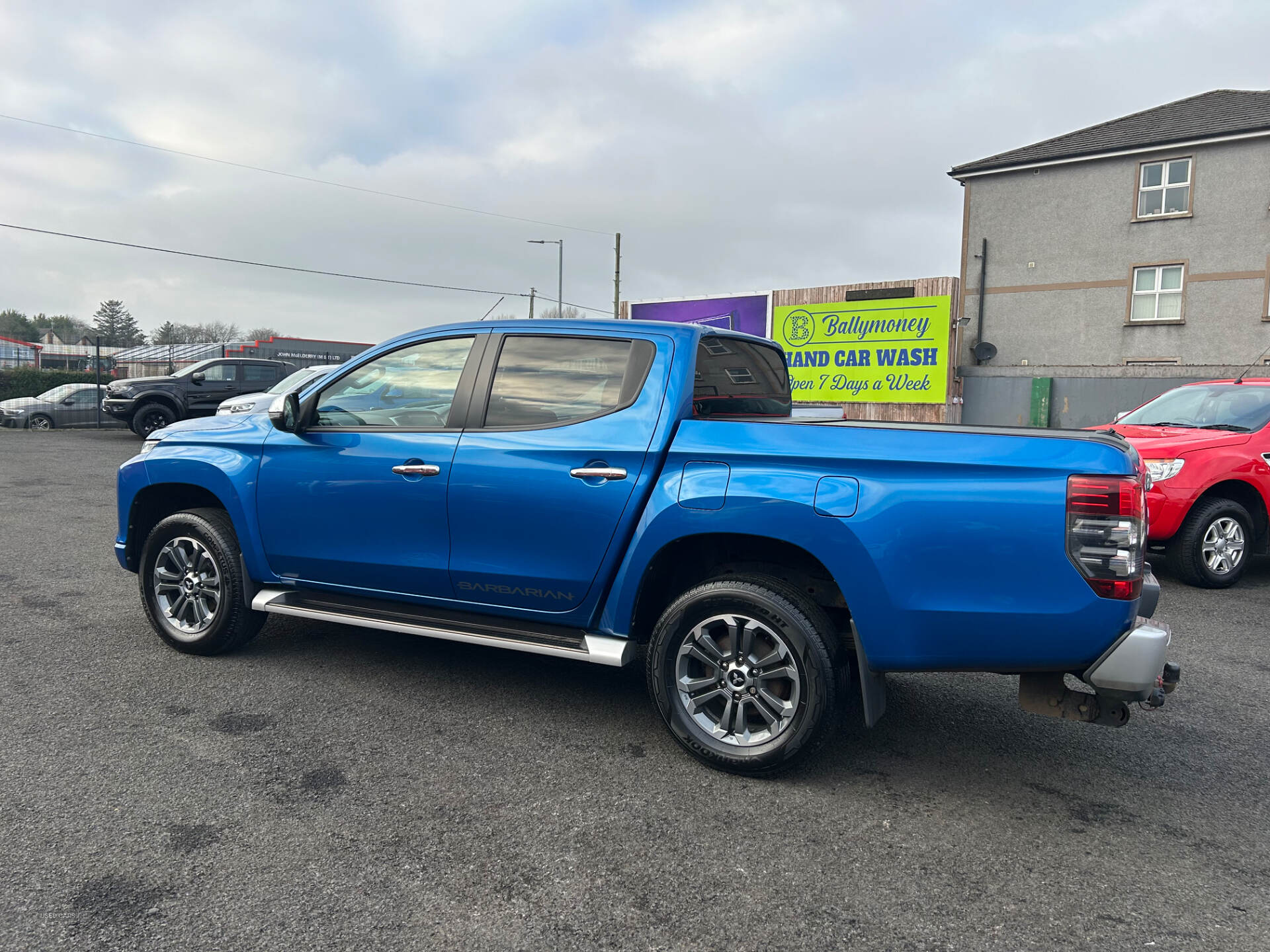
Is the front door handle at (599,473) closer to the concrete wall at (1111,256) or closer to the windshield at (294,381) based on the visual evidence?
the windshield at (294,381)

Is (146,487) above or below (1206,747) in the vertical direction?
above

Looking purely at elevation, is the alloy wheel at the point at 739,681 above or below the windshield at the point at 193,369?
below

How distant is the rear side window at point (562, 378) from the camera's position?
12.5 ft

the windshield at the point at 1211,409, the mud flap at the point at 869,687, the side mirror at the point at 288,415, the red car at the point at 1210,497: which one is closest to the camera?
the mud flap at the point at 869,687

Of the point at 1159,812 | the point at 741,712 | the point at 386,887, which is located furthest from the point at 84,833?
the point at 1159,812

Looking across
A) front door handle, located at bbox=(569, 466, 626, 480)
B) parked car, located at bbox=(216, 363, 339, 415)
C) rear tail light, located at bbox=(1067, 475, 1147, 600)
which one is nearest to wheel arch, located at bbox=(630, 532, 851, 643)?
front door handle, located at bbox=(569, 466, 626, 480)

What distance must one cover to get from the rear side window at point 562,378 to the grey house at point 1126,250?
21.0 meters

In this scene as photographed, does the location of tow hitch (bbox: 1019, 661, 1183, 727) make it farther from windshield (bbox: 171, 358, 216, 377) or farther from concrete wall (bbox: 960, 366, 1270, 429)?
concrete wall (bbox: 960, 366, 1270, 429)

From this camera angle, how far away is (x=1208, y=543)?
6.89 metres

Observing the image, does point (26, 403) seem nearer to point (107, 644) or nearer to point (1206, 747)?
point (107, 644)

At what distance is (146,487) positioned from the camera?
4.86 metres

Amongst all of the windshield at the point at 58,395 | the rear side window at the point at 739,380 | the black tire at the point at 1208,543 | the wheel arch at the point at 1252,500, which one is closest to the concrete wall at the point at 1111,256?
the wheel arch at the point at 1252,500

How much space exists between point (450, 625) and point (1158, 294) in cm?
2518

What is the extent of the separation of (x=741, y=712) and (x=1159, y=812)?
1519 millimetres
